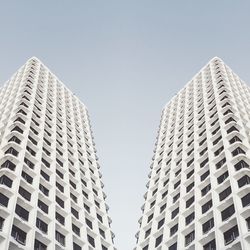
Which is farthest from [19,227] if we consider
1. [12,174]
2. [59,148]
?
[59,148]

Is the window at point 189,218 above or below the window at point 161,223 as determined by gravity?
below

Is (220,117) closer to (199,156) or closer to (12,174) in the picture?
(199,156)

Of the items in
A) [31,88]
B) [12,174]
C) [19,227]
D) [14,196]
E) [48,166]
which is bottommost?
[19,227]

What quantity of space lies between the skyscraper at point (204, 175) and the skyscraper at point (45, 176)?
249 inches

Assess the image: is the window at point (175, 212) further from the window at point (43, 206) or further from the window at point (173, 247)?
the window at point (43, 206)

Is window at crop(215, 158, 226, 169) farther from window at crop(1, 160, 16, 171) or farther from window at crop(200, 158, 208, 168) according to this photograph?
window at crop(1, 160, 16, 171)

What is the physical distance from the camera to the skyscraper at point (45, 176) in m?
36.6

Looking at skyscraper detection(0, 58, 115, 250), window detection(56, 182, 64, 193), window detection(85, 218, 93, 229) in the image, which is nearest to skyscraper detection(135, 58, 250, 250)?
window detection(85, 218, 93, 229)

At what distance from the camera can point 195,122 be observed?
2311 inches

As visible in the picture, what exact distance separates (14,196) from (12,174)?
281cm

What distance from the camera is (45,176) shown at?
45375 millimetres

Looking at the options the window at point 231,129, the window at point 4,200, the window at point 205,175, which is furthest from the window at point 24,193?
the window at point 231,129

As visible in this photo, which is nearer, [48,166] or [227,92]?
[48,166]

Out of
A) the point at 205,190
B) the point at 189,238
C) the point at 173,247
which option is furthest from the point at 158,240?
the point at 205,190
